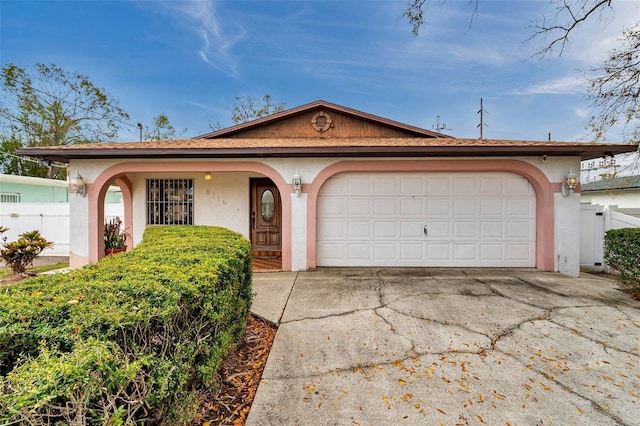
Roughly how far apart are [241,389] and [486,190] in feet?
23.3

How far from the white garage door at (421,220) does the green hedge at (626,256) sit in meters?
1.59

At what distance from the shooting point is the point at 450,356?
122 inches

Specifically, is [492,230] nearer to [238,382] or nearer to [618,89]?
[618,89]

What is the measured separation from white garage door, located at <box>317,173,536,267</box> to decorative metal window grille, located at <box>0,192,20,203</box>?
1681 cm

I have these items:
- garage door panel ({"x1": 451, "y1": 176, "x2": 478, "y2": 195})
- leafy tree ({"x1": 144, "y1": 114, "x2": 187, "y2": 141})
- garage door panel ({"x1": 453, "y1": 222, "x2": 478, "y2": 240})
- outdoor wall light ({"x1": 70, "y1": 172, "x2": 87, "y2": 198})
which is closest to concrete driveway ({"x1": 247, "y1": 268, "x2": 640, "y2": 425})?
garage door panel ({"x1": 453, "y1": 222, "x2": 478, "y2": 240})

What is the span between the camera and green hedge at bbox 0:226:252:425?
1.12 meters

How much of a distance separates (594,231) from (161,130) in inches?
1107

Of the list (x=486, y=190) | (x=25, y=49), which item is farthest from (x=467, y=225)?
(x=25, y=49)

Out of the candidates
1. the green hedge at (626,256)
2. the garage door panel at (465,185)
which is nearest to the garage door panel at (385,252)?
the garage door panel at (465,185)

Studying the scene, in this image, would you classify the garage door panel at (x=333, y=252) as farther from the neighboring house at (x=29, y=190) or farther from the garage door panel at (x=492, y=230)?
the neighboring house at (x=29, y=190)

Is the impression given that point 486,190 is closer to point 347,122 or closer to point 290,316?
point 347,122

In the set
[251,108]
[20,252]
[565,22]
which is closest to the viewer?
[565,22]

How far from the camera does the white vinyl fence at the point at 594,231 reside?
7.25 metres

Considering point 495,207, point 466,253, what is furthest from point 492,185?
point 466,253
